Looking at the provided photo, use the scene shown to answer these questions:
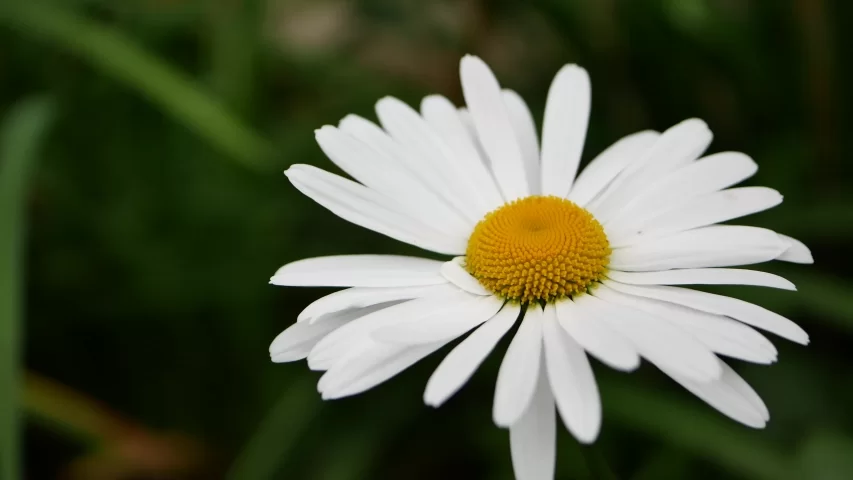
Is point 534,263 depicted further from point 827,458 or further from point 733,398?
point 827,458

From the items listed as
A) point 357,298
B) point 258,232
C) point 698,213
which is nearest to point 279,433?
point 258,232

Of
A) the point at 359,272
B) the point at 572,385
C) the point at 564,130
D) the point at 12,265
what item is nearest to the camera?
the point at 572,385

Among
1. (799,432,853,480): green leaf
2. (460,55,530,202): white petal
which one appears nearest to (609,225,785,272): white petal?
(460,55,530,202): white petal

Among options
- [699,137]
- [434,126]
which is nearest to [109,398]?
[434,126]

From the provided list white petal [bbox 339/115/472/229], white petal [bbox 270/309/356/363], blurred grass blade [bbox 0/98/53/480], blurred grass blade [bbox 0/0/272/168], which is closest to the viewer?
white petal [bbox 270/309/356/363]

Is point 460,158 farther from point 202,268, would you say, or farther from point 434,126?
point 202,268

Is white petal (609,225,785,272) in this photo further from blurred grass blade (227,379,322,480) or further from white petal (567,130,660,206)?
blurred grass blade (227,379,322,480)

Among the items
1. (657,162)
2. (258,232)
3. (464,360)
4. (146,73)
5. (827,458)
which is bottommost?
(827,458)
